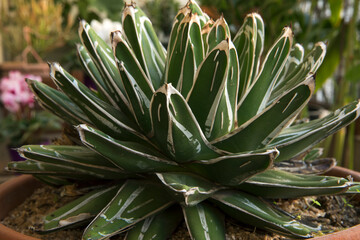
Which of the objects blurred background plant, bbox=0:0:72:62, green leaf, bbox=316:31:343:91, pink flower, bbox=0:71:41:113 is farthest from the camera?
blurred background plant, bbox=0:0:72:62

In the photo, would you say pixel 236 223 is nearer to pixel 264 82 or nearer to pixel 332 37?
pixel 264 82

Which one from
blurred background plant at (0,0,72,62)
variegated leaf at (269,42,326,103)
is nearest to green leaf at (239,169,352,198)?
variegated leaf at (269,42,326,103)

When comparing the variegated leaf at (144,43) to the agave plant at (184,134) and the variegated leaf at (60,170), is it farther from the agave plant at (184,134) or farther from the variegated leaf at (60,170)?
the variegated leaf at (60,170)

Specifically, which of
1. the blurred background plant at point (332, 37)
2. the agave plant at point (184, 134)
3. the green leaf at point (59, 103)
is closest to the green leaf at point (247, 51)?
the agave plant at point (184, 134)

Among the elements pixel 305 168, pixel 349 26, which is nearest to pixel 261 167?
pixel 305 168

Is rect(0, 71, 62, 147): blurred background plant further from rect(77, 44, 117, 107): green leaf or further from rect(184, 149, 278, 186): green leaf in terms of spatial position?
rect(184, 149, 278, 186): green leaf

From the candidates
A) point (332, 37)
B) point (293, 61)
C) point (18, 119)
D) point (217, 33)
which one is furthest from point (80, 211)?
point (332, 37)
